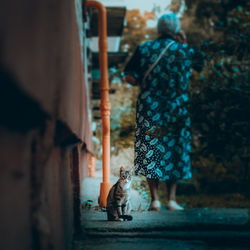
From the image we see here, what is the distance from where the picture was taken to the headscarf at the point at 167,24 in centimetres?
172

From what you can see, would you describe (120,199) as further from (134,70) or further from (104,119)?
(134,70)

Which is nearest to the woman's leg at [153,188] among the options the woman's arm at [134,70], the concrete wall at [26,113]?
the woman's arm at [134,70]

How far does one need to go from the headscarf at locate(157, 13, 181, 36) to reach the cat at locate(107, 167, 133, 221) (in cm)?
83

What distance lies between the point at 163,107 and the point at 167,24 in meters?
0.51

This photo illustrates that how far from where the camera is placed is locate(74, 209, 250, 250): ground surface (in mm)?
1181

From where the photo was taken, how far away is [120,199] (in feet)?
4.42

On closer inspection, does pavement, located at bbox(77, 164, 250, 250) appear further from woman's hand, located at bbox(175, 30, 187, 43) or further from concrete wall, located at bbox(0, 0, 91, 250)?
woman's hand, located at bbox(175, 30, 187, 43)

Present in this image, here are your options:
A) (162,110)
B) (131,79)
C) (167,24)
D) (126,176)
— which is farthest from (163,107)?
(167,24)

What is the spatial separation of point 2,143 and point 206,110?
1.18 meters

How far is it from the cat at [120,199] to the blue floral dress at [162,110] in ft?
0.25

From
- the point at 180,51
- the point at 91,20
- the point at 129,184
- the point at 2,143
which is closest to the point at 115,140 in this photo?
the point at 129,184

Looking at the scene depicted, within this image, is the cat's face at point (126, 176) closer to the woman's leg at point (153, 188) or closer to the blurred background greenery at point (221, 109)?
the blurred background greenery at point (221, 109)

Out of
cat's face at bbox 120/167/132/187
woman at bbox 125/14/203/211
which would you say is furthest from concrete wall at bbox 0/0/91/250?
woman at bbox 125/14/203/211

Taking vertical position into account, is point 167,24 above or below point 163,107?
above
